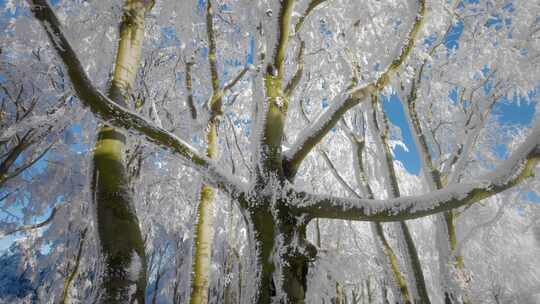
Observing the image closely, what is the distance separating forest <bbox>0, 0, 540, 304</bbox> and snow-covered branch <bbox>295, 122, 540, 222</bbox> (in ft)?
0.04

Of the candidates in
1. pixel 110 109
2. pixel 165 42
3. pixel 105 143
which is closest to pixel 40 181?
pixel 165 42

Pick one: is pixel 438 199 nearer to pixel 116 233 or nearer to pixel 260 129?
pixel 260 129

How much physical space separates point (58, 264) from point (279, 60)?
10.1 meters

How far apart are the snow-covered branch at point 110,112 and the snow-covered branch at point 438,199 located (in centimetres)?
64

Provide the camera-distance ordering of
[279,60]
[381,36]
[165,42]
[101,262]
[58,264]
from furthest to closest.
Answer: [58,264] → [165,42] → [381,36] → [279,60] → [101,262]

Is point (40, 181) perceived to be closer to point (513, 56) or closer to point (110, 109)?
point (110, 109)

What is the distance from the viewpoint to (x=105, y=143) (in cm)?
250

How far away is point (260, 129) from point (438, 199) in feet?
4.39

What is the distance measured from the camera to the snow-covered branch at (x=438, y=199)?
193cm

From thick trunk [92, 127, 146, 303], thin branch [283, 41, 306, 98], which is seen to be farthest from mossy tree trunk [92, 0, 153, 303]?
thin branch [283, 41, 306, 98]

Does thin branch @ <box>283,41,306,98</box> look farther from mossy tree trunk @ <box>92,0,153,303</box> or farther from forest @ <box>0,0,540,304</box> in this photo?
mossy tree trunk @ <box>92,0,153,303</box>

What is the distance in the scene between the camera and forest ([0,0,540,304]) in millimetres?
2076

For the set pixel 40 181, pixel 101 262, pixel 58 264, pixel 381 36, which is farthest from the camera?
pixel 58 264

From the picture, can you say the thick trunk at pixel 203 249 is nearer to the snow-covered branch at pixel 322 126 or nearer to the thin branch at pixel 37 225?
the snow-covered branch at pixel 322 126
